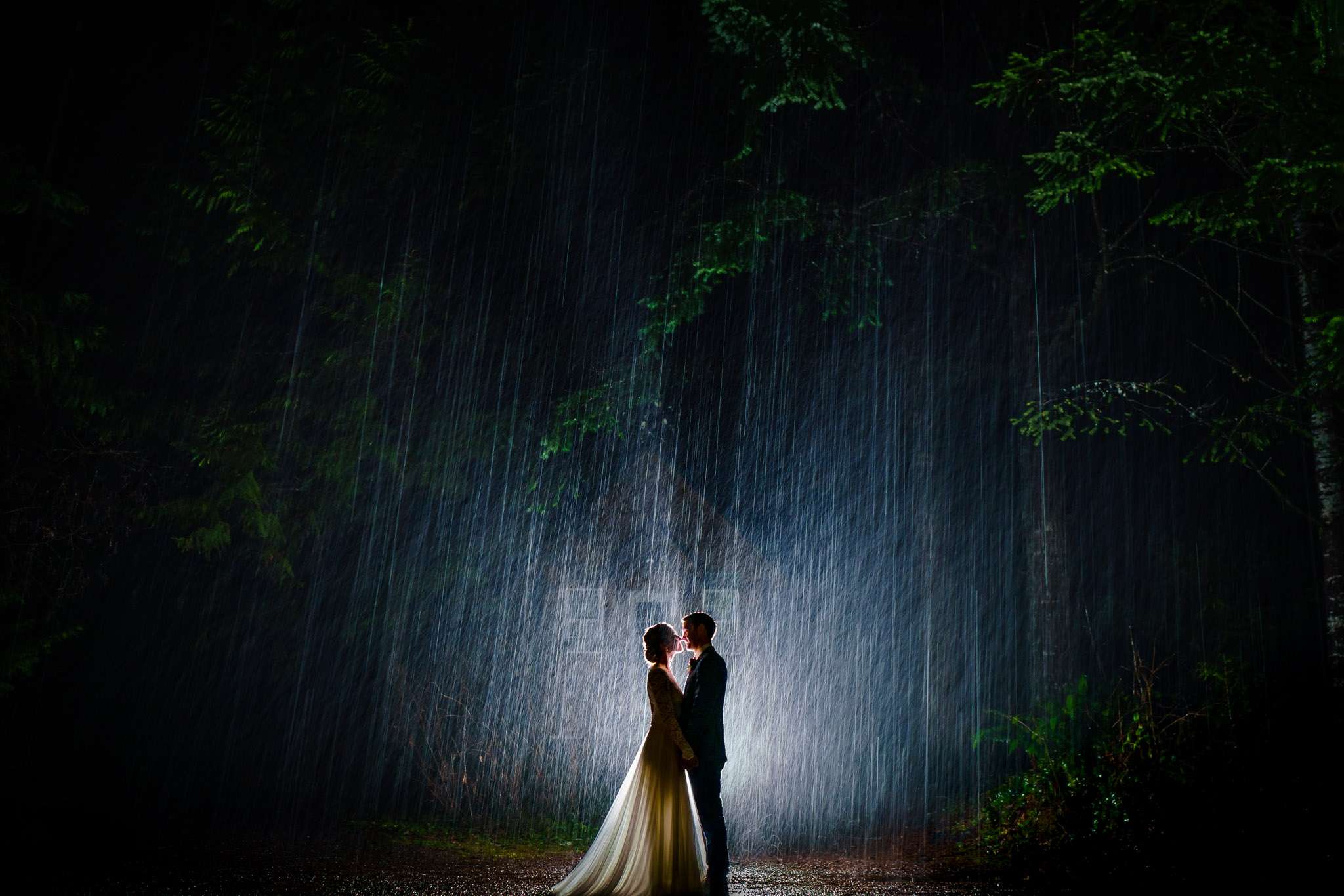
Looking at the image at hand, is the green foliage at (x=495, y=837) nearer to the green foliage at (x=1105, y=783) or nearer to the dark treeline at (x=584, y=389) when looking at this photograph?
the dark treeline at (x=584, y=389)

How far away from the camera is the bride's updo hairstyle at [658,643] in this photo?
657 centimetres

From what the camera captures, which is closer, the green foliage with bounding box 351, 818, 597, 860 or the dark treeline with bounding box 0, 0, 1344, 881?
the green foliage with bounding box 351, 818, 597, 860

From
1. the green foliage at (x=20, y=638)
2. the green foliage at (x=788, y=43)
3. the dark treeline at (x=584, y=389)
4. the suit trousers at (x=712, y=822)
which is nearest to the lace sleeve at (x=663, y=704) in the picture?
the suit trousers at (x=712, y=822)

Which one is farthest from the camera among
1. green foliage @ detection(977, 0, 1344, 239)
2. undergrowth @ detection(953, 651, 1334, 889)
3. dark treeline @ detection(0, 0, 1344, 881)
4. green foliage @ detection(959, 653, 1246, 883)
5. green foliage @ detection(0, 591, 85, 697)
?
dark treeline @ detection(0, 0, 1344, 881)

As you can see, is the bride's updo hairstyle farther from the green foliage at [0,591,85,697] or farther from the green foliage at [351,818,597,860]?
the green foliage at [0,591,85,697]

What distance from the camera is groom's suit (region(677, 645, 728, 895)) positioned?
20.5ft

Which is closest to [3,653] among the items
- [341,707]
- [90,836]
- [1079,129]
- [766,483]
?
[90,836]

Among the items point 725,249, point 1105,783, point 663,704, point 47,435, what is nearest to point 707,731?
point 663,704

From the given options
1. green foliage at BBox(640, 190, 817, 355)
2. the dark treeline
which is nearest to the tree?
the dark treeline

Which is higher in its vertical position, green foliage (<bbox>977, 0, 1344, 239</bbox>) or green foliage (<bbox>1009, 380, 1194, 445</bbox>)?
green foliage (<bbox>977, 0, 1344, 239</bbox>)

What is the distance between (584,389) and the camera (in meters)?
13.4

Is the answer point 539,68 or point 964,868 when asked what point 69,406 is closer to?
point 539,68

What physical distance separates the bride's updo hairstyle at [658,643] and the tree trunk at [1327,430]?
6.63 m

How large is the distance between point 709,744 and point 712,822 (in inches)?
20.3
